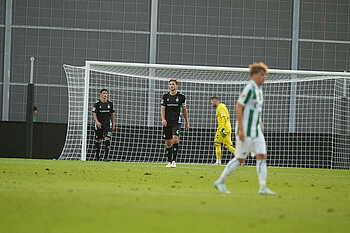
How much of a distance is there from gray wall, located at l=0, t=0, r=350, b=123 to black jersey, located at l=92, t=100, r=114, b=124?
583cm

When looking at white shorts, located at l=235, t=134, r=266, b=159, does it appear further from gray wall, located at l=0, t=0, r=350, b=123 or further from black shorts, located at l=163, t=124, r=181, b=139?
gray wall, located at l=0, t=0, r=350, b=123

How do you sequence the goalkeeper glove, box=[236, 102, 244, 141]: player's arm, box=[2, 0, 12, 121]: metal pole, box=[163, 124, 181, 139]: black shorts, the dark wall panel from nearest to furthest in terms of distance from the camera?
1. box=[236, 102, 244, 141]: player's arm
2. box=[163, 124, 181, 139]: black shorts
3. the goalkeeper glove
4. the dark wall panel
5. box=[2, 0, 12, 121]: metal pole

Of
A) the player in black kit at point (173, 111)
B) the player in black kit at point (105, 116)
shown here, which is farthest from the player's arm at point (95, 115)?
the player in black kit at point (173, 111)

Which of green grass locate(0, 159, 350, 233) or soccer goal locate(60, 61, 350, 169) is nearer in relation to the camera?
green grass locate(0, 159, 350, 233)

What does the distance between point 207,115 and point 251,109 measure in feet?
55.1

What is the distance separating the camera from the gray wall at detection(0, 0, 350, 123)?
2583cm

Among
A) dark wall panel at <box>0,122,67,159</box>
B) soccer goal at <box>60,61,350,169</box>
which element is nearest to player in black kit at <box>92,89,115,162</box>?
soccer goal at <box>60,61,350,169</box>

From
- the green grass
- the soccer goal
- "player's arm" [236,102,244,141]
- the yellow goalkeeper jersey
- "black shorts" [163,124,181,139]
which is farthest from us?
the soccer goal

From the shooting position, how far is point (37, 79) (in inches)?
1015

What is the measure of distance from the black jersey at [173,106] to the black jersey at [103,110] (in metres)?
4.00

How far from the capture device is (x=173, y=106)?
16.4m

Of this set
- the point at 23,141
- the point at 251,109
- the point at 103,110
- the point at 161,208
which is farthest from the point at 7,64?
the point at 161,208

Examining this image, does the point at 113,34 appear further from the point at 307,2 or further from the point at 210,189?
the point at 210,189

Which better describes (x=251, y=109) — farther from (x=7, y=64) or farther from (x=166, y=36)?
(x=7, y=64)
